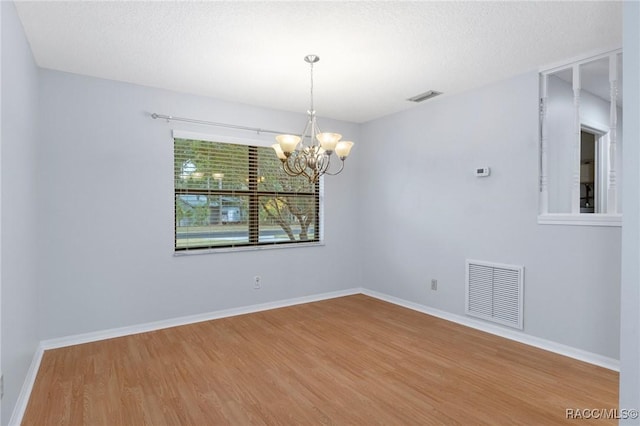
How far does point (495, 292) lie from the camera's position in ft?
11.6

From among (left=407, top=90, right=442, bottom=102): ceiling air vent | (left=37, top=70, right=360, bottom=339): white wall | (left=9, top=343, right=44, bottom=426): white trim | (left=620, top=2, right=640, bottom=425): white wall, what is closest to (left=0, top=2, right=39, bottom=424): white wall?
(left=9, top=343, right=44, bottom=426): white trim

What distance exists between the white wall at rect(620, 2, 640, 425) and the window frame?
3.43 meters

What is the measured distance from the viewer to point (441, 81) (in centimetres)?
351

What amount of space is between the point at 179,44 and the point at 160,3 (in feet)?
1.75

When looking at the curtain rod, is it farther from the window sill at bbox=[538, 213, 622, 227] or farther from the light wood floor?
the window sill at bbox=[538, 213, 622, 227]

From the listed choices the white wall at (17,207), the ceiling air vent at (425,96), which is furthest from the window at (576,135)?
the white wall at (17,207)

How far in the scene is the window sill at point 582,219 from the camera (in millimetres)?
2740

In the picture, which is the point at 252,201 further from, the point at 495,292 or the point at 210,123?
the point at 495,292

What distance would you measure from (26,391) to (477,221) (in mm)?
3998

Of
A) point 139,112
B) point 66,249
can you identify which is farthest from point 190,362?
point 139,112

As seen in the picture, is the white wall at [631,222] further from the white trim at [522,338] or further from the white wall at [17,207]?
the white wall at [17,207]

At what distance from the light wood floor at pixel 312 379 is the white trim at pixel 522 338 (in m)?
0.10

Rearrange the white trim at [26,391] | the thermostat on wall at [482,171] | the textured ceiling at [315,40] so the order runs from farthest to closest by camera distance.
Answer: the thermostat on wall at [482,171]
the textured ceiling at [315,40]
the white trim at [26,391]

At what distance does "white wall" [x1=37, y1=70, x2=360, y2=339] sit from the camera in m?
3.20
